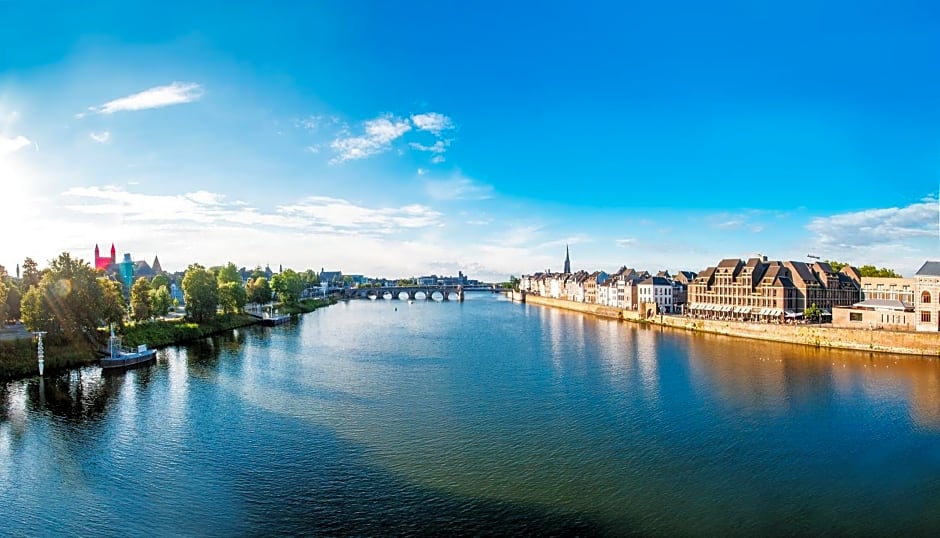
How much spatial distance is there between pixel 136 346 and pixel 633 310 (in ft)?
266

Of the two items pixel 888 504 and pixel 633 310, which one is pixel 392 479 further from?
pixel 633 310

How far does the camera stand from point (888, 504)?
71.3ft

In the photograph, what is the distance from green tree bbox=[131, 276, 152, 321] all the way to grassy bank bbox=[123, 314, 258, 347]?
4.30 feet

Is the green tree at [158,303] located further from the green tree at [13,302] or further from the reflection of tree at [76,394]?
the reflection of tree at [76,394]

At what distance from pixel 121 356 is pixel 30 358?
6589 mm

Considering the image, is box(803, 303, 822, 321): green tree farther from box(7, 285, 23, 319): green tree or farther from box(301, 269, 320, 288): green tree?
box(301, 269, 320, 288): green tree

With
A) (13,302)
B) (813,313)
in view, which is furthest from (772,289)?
(13,302)

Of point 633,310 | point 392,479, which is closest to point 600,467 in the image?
point 392,479

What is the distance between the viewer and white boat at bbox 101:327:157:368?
49.6m

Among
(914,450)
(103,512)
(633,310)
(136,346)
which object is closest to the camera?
(103,512)

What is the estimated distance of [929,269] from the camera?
2276 inches

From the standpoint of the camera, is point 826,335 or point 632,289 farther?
point 632,289

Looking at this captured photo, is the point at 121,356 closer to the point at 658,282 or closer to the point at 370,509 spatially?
the point at 370,509

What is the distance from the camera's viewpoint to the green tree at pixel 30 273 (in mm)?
63156
